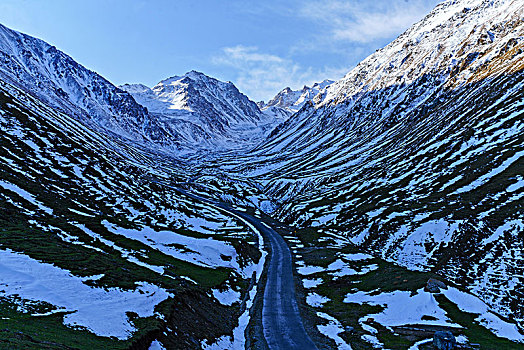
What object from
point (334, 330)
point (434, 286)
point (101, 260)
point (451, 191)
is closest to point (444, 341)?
point (334, 330)

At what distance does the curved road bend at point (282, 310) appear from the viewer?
40969 millimetres

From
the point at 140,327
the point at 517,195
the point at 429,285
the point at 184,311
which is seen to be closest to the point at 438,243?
the point at 517,195

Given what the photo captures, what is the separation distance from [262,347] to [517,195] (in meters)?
68.1

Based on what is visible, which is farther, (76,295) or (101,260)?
(101,260)

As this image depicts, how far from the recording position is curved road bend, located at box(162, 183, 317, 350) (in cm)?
4097

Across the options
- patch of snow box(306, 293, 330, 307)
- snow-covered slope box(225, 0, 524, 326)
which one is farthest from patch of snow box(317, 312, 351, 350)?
snow-covered slope box(225, 0, 524, 326)

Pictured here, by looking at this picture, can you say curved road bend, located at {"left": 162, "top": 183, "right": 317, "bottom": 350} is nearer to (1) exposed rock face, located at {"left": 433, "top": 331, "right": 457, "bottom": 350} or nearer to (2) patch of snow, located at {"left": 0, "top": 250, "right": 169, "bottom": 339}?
(1) exposed rock face, located at {"left": 433, "top": 331, "right": 457, "bottom": 350}

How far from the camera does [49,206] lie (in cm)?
7431

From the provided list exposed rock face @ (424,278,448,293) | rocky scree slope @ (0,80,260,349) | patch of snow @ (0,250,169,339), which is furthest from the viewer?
exposed rock face @ (424,278,448,293)

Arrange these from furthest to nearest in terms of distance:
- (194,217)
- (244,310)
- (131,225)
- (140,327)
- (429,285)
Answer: (194,217) < (131,225) < (244,310) < (429,285) < (140,327)

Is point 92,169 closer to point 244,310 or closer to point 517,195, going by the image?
point 244,310

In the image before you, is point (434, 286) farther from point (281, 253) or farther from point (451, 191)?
point (451, 191)

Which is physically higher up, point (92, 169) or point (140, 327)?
point (92, 169)

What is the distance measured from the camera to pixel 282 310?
52.3 m
